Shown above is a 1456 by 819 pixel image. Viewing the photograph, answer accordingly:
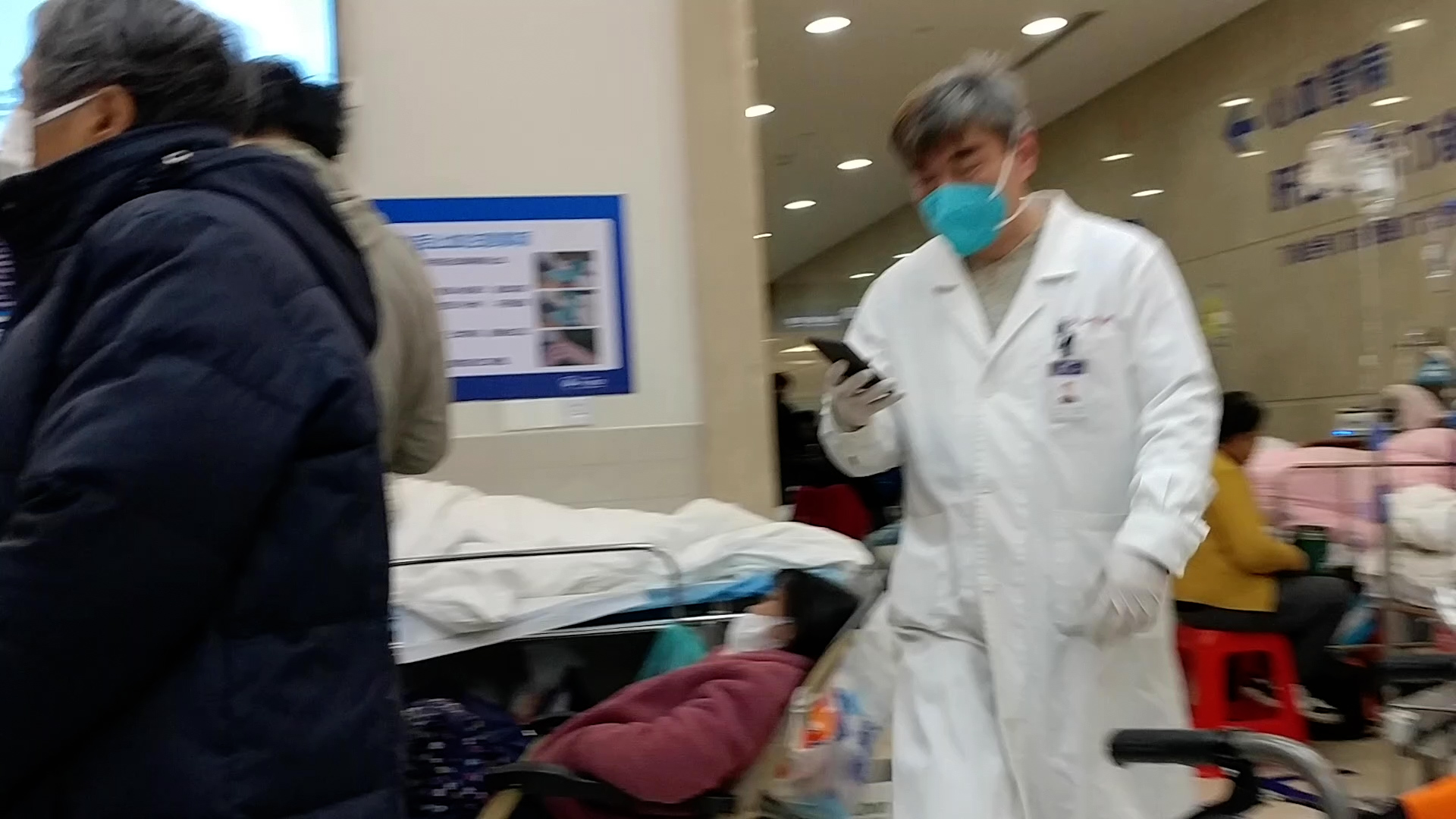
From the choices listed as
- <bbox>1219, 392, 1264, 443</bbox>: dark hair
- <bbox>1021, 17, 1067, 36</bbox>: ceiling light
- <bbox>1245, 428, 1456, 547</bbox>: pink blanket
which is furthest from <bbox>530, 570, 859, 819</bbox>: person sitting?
<bbox>1021, 17, 1067, 36</bbox>: ceiling light

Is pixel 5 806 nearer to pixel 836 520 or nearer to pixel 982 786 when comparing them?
pixel 982 786

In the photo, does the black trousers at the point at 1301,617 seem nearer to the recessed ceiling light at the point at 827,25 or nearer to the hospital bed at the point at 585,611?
the hospital bed at the point at 585,611

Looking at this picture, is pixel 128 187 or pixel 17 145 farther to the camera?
pixel 17 145

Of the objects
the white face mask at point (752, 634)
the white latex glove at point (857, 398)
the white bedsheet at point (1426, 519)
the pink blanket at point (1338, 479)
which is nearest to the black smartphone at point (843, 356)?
the white latex glove at point (857, 398)

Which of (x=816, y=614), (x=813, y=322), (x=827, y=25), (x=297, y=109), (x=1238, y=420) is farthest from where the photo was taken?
(x=813, y=322)

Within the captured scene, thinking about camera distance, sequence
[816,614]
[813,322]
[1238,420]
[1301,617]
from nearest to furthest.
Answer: [816,614] → [1301,617] → [1238,420] → [813,322]

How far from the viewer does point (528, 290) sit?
127 inches

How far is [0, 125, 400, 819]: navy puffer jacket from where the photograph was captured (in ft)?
3.12

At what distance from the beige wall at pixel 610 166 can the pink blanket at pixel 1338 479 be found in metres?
1.96

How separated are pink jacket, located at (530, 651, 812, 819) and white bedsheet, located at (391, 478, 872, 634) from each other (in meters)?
0.36

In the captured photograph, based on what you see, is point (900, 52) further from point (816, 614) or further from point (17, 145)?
point (17, 145)

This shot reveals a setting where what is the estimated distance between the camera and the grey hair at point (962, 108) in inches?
79.8

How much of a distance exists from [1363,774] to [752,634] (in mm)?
2566

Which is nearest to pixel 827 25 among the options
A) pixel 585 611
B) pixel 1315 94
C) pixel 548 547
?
pixel 1315 94
